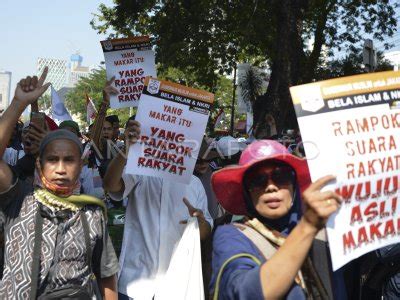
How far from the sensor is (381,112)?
240 centimetres

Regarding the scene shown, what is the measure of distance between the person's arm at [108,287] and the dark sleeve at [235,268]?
1.02 metres

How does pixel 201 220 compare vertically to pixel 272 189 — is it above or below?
below

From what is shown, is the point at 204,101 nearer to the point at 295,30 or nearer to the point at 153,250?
the point at 153,250

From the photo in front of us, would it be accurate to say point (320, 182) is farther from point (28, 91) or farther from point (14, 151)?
point (14, 151)

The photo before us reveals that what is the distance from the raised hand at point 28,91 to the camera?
3.05 meters

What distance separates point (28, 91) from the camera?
10.2 ft

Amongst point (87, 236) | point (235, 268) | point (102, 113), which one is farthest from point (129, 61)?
point (235, 268)

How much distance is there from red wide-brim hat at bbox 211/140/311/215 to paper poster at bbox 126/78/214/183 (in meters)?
1.56

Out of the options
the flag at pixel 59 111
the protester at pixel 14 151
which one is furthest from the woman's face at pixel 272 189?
the flag at pixel 59 111

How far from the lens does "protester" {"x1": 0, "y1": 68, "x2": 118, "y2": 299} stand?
2807 mm

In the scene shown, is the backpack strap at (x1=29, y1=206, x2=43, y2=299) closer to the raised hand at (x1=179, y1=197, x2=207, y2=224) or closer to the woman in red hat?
the woman in red hat

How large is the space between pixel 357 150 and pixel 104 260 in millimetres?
1425

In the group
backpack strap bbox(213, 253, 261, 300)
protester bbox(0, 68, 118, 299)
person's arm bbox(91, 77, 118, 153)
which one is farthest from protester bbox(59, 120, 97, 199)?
backpack strap bbox(213, 253, 261, 300)

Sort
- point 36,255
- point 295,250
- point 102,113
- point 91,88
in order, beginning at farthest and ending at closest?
point 91,88 < point 102,113 < point 36,255 < point 295,250
